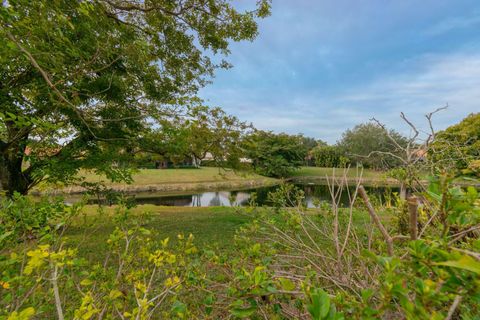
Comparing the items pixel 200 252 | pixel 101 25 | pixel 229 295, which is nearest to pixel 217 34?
pixel 101 25

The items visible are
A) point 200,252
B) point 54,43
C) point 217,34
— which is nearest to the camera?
point 200,252

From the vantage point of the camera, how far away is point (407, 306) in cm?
54

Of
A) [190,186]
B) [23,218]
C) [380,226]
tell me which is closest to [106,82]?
[23,218]

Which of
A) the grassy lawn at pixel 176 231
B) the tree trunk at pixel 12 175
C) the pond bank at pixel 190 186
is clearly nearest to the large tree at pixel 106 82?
the tree trunk at pixel 12 175

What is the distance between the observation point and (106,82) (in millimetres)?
4594

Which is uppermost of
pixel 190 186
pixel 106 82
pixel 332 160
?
pixel 106 82

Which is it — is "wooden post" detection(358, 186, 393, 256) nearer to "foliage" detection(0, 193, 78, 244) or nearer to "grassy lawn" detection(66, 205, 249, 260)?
"foliage" detection(0, 193, 78, 244)

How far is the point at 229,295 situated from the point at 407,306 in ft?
2.38

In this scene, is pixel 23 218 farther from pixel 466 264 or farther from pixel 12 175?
pixel 12 175

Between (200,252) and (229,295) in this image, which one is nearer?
(229,295)

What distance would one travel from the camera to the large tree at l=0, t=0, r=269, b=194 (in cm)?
390

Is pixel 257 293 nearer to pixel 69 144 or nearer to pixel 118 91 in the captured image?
pixel 118 91

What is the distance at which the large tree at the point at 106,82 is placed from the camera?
390cm

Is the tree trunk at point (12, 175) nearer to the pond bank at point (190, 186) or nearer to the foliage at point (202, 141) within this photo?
the foliage at point (202, 141)
